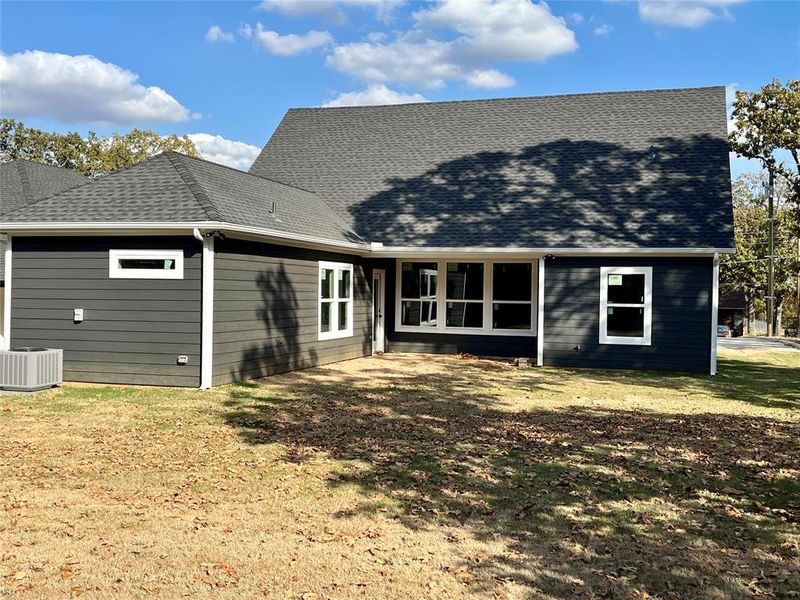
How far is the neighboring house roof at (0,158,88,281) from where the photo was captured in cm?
1831

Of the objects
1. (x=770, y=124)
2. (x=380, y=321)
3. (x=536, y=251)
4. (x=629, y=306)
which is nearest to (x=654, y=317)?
(x=629, y=306)

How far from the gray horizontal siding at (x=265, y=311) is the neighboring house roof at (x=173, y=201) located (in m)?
0.56

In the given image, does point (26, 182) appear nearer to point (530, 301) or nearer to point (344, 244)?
point (344, 244)

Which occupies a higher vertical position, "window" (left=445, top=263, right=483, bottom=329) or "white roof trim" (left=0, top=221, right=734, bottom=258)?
"white roof trim" (left=0, top=221, right=734, bottom=258)

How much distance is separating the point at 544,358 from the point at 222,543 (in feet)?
37.8

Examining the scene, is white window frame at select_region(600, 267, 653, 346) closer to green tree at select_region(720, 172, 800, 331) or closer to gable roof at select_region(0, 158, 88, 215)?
gable roof at select_region(0, 158, 88, 215)

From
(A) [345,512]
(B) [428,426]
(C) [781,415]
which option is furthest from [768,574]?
(C) [781,415]

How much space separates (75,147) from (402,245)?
32564 millimetres

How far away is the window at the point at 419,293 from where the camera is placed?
1766 centimetres

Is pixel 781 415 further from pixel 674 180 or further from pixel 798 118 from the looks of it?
pixel 798 118

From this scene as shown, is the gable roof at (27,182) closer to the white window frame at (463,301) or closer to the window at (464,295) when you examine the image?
the white window frame at (463,301)

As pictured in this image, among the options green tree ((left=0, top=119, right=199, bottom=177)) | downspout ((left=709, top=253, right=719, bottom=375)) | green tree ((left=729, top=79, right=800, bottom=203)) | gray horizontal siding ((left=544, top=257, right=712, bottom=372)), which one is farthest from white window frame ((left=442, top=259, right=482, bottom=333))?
green tree ((left=0, top=119, right=199, bottom=177))

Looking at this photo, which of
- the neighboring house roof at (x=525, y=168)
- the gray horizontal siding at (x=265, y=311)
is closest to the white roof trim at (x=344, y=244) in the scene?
the neighboring house roof at (x=525, y=168)

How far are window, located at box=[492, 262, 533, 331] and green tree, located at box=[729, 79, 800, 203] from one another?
20559mm
